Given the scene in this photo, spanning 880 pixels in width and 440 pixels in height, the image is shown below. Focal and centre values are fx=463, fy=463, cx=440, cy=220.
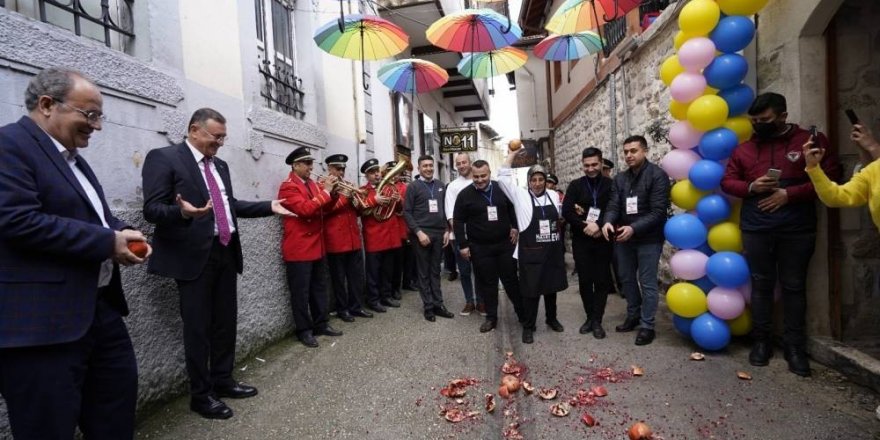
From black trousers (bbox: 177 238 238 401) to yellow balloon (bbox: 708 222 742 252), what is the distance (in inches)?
152

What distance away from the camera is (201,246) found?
3.03 metres

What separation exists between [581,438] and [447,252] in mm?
5964

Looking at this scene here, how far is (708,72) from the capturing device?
3918 mm

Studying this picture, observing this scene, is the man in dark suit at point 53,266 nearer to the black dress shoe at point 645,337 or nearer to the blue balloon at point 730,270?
the blue balloon at point 730,270

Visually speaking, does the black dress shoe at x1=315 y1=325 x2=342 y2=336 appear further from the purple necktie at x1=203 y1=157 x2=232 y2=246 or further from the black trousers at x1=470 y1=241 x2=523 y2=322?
the purple necktie at x1=203 y1=157 x2=232 y2=246

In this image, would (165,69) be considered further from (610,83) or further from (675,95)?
(610,83)

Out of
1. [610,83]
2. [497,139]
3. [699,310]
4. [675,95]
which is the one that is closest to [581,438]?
[699,310]

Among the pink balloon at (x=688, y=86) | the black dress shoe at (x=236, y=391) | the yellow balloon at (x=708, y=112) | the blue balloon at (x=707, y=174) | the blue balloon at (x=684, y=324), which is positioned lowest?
the black dress shoe at (x=236, y=391)

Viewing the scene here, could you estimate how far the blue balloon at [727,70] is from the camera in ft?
12.3

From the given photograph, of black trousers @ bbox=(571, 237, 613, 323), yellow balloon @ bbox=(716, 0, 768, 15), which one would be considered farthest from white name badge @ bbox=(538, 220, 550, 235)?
yellow balloon @ bbox=(716, 0, 768, 15)

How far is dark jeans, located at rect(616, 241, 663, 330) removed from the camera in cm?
445

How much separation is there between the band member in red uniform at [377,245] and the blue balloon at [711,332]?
360cm

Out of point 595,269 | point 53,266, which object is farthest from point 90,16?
point 595,269

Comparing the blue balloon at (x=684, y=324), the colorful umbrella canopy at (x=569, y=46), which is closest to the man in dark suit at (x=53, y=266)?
the blue balloon at (x=684, y=324)
